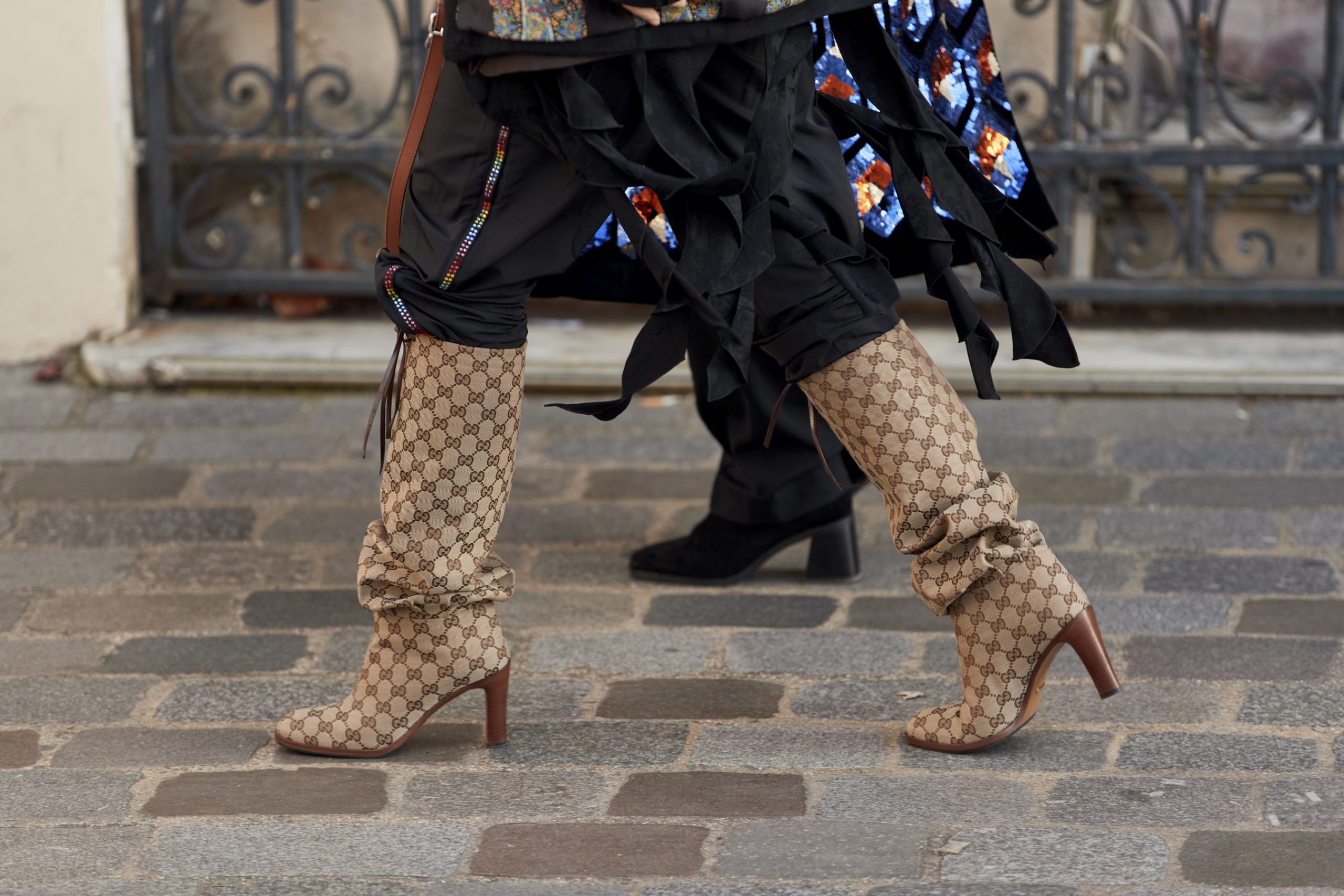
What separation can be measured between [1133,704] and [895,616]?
1.69ft

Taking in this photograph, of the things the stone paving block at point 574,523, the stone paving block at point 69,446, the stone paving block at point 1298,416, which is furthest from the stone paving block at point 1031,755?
the stone paving block at point 69,446

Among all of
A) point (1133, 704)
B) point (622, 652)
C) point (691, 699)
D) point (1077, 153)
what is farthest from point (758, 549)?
point (1077, 153)

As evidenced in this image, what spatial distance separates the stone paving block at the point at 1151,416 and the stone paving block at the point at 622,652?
5.19 ft

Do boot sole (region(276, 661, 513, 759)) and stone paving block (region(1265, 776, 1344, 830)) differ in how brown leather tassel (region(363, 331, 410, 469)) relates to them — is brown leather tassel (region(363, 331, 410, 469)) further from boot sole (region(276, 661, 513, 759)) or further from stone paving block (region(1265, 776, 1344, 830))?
stone paving block (region(1265, 776, 1344, 830))

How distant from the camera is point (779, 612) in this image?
2748 millimetres

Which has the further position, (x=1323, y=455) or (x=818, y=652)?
(x=1323, y=455)

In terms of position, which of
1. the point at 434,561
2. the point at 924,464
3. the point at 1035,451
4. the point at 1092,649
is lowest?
the point at 1035,451

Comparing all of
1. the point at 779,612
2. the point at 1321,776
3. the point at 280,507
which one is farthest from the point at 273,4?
the point at 1321,776

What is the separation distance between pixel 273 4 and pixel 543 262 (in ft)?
9.54

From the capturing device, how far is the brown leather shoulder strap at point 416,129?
1974 millimetres

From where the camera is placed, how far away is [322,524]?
326 cm

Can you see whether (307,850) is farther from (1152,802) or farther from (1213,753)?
(1213,753)

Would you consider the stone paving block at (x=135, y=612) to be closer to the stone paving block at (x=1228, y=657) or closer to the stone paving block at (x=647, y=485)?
the stone paving block at (x=647, y=485)

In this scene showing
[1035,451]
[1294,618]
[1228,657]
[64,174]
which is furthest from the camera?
[64,174]
